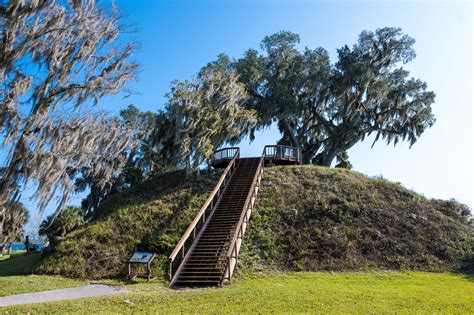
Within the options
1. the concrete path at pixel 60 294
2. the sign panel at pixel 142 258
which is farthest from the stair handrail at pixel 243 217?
the concrete path at pixel 60 294

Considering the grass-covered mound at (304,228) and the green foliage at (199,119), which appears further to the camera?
the green foliage at (199,119)

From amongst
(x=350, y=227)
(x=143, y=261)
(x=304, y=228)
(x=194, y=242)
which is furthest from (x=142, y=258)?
(x=350, y=227)

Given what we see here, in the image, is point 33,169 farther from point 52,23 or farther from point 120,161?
point 120,161

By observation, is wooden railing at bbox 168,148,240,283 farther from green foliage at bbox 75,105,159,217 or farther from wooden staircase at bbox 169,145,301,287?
green foliage at bbox 75,105,159,217

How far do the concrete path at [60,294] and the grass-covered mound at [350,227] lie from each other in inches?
216

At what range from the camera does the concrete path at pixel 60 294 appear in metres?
10.8

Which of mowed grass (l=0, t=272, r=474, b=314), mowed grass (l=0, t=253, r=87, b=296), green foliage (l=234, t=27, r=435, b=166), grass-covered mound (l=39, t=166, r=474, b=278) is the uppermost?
green foliage (l=234, t=27, r=435, b=166)

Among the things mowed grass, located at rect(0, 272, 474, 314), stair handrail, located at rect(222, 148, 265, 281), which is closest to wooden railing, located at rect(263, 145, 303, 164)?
stair handrail, located at rect(222, 148, 265, 281)

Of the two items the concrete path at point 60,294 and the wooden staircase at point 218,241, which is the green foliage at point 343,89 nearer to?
the wooden staircase at point 218,241

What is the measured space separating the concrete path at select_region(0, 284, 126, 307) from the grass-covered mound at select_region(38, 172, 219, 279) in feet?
8.23

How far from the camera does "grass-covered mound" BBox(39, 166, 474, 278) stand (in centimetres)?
1677

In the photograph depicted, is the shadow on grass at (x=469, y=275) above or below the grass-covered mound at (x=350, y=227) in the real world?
below

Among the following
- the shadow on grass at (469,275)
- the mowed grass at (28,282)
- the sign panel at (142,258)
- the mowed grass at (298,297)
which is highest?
the sign panel at (142,258)

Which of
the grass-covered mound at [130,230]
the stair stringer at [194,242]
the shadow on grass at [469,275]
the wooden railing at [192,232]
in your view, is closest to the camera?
the stair stringer at [194,242]
